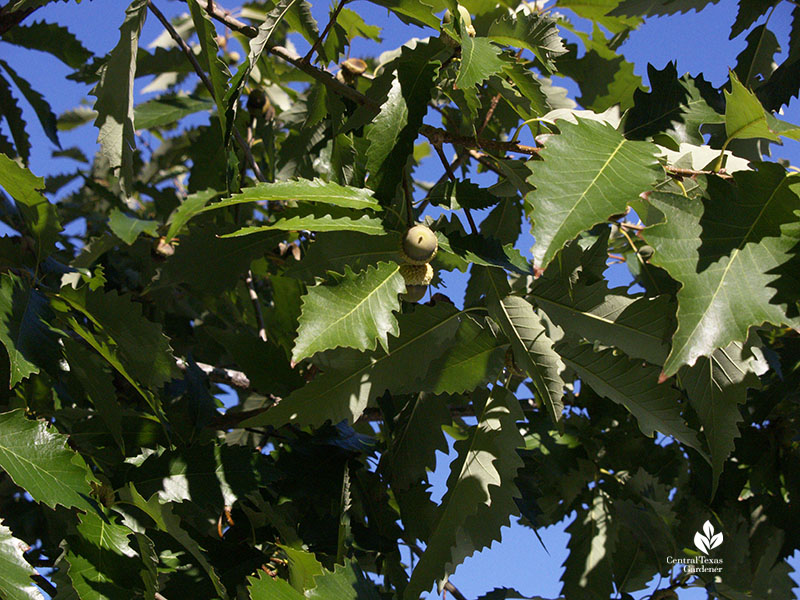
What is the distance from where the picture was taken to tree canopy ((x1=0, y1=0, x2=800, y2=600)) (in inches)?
38.5

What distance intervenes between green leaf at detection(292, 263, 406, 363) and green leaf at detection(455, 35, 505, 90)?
29 cm

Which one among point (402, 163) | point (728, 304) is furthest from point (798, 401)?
point (402, 163)

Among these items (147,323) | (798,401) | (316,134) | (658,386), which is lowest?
(147,323)

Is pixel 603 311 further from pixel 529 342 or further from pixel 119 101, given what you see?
pixel 119 101

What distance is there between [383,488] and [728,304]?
82 cm

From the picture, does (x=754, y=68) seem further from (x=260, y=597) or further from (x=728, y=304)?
(x=260, y=597)

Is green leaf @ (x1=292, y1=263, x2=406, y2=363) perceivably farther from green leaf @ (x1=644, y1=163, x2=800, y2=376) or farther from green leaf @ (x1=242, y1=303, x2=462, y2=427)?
green leaf @ (x1=644, y1=163, x2=800, y2=376)

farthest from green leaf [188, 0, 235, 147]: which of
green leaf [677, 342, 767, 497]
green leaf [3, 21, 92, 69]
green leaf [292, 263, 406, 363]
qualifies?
green leaf [3, 21, 92, 69]

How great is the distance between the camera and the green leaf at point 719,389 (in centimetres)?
106

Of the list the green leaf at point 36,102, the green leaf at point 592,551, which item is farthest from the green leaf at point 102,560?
the green leaf at point 36,102

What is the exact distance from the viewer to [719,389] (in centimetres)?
108

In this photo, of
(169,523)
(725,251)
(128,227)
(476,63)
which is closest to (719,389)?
(725,251)

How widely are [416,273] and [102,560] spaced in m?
0.64

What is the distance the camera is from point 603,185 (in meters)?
0.95
